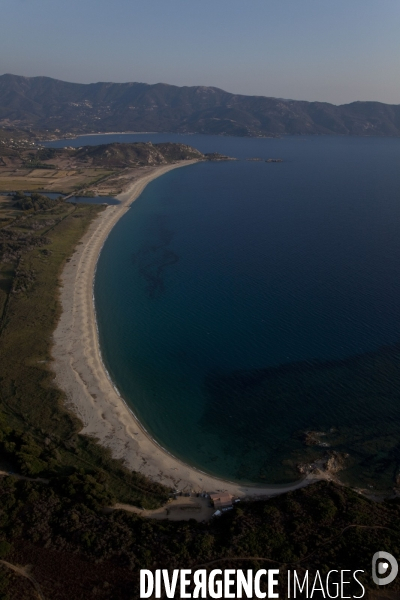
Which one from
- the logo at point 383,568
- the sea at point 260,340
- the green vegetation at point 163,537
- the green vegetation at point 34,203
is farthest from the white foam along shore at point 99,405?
the green vegetation at point 34,203

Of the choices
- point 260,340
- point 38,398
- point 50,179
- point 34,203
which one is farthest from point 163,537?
point 50,179

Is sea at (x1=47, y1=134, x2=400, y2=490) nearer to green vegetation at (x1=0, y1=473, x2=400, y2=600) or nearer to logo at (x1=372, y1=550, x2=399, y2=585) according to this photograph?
green vegetation at (x1=0, y1=473, x2=400, y2=600)

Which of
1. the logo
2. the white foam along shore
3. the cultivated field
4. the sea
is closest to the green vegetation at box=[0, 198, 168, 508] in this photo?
the white foam along shore

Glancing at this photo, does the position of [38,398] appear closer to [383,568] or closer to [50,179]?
[383,568]

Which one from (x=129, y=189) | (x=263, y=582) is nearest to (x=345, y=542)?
(x=263, y=582)

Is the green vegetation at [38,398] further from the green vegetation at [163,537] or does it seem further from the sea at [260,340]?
the sea at [260,340]

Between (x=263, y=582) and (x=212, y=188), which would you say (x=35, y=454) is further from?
(x=212, y=188)
